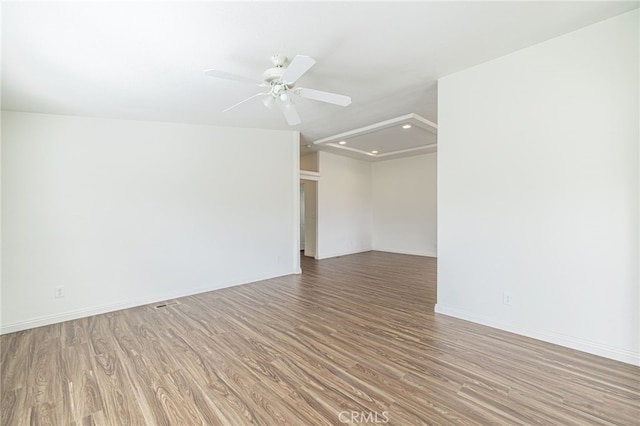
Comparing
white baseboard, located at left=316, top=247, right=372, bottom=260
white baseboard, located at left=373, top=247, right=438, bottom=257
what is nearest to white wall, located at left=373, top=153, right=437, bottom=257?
white baseboard, located at left=373, top=247, right=438, bottom=257

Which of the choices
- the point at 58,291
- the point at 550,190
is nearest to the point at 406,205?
the point at 550,190

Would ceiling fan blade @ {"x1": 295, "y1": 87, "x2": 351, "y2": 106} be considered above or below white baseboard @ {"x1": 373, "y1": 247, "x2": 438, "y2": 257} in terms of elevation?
above

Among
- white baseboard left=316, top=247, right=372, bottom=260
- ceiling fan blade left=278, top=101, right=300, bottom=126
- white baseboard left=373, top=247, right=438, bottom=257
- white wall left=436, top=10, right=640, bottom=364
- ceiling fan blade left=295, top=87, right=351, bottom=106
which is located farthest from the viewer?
white baseboard left=373, top=247, right=438, bottom=257

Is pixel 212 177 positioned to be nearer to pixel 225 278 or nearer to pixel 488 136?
pixel 225 278

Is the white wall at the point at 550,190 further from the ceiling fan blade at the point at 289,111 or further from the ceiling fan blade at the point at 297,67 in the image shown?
the ceiling fan blade at the point at 297,67

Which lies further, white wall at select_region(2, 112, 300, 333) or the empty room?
white wall at select_region(2, 112, 300, 333)

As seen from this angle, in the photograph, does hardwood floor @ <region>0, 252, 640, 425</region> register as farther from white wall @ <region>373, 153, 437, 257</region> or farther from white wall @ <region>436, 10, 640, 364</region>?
white wall @ <region>373, 153, 437, 257</region>

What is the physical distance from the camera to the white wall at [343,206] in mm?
7038

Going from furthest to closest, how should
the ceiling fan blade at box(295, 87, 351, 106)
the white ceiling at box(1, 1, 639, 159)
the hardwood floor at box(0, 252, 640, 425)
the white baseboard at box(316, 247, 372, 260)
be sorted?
1. the white baseboard at box(316, 247, 372, 260)
2. the ceiling fan blade at box(295, 87, 351, 106)
3. the white ceiling at box(1, 1, 639, 159)
4. the hardwood floor at box(0, 252, 640, 425)

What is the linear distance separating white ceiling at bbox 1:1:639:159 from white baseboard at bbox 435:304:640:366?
2651 mm

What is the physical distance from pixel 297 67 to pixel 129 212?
318 centimetres

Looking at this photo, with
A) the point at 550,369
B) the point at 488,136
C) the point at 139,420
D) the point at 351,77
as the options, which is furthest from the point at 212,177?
the point at 550,369

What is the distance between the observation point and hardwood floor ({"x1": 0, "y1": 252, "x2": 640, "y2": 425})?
1717mm

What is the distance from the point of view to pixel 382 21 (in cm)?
202
